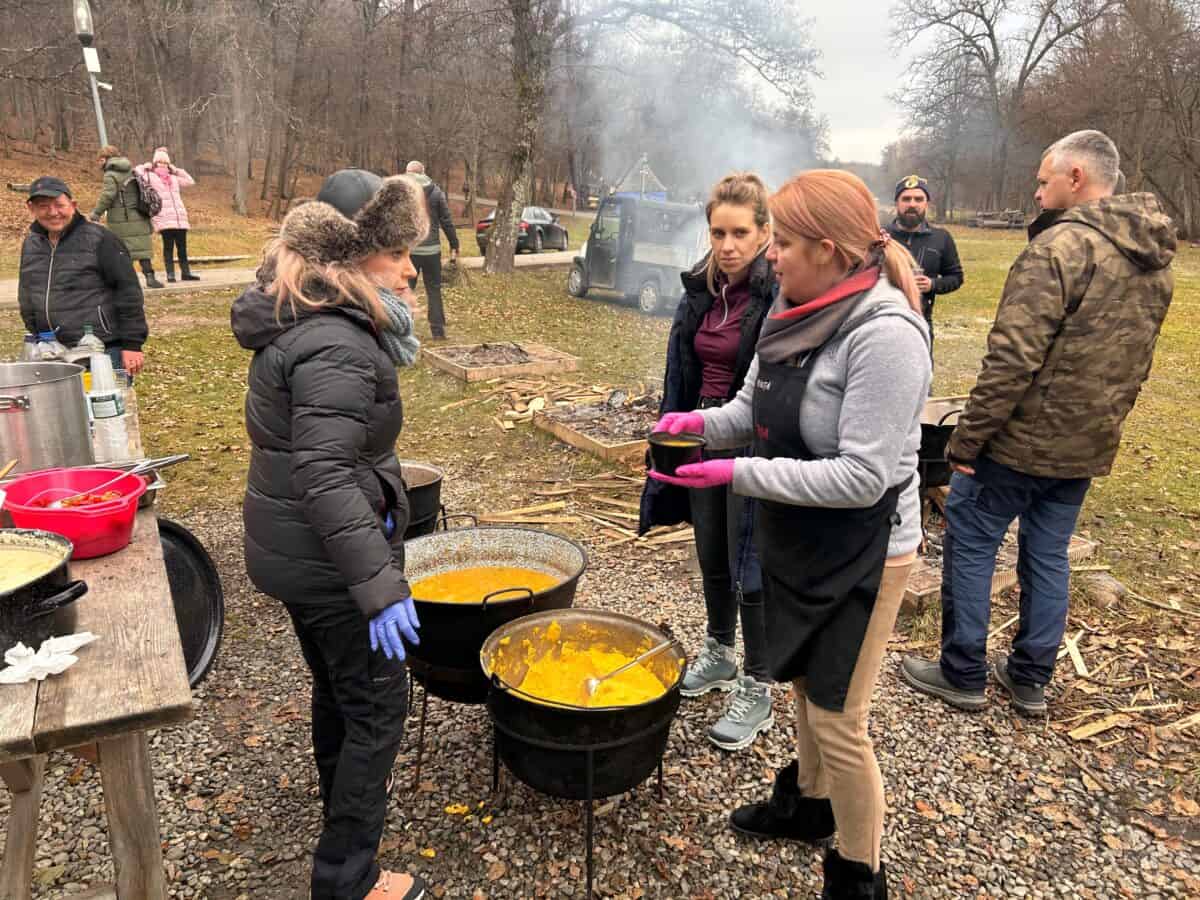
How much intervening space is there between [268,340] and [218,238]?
75.6 ft

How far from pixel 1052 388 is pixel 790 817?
2.03 m

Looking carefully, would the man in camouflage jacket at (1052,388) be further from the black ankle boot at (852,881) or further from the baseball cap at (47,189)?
the baseball cap at (47,189)

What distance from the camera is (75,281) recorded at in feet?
16.7

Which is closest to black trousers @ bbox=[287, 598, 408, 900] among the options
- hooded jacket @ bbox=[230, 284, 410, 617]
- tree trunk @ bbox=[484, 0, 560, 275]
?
hooded jacket @ bbox=[230, 284, 410, 617]

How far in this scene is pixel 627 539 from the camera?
552cm

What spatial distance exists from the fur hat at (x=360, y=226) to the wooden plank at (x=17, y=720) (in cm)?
118

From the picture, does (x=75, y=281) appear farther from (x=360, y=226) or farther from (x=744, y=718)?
(x=744, y=718)

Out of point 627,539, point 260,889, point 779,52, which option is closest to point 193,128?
point 779,52

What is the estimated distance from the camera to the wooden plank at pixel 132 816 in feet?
6.70

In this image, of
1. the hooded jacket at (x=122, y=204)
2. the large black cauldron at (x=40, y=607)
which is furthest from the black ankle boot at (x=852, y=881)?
the hooded jacket at (x=122, y=204)

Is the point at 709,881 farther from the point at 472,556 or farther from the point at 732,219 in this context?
the point at 732,219

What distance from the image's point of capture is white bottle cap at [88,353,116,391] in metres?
3.59

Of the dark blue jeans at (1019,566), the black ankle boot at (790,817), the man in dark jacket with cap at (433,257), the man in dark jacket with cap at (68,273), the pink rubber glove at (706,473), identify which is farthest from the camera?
the man in dark jacket with cap at (433,257)

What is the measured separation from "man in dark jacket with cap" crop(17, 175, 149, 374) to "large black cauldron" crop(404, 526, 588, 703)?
10.2 ft
